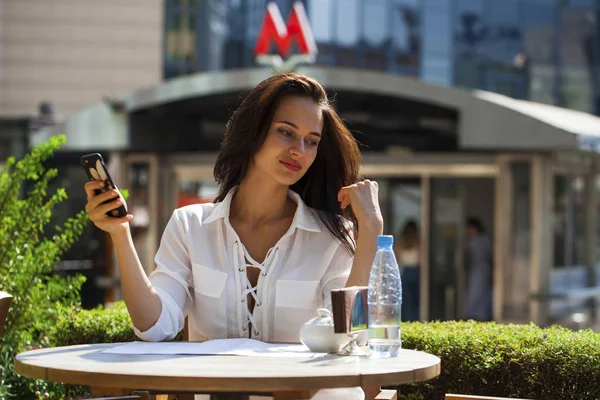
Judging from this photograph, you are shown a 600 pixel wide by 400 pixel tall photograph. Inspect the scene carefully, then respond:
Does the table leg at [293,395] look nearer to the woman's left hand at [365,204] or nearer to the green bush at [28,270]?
the woman's left hand at [365,204]

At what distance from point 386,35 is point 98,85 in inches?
469

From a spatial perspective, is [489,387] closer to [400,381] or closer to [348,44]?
[400,381]

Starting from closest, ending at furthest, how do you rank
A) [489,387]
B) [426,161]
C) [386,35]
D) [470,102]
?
[489,387], [470,102], [426,161], [386,35]

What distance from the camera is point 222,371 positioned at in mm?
3016

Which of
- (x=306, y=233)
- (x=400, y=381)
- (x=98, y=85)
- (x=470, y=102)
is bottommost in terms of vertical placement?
(x=400, y=381)

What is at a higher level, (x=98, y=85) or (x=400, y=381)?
(x=98, y=85)

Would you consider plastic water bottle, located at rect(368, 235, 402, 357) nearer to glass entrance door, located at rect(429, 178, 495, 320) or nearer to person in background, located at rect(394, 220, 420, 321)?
glass entrance door, located at rect(429, 178, 495, 320)

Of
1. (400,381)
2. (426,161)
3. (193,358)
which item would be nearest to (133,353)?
(193,358)

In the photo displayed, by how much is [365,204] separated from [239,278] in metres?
0.49

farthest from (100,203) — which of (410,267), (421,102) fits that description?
(410,267)

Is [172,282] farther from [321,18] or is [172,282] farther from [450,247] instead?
[321,18]

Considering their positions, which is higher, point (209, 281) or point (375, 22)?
point (375, 22)

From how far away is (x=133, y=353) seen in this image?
3451 mm

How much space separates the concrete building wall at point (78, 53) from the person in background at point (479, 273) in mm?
31973
